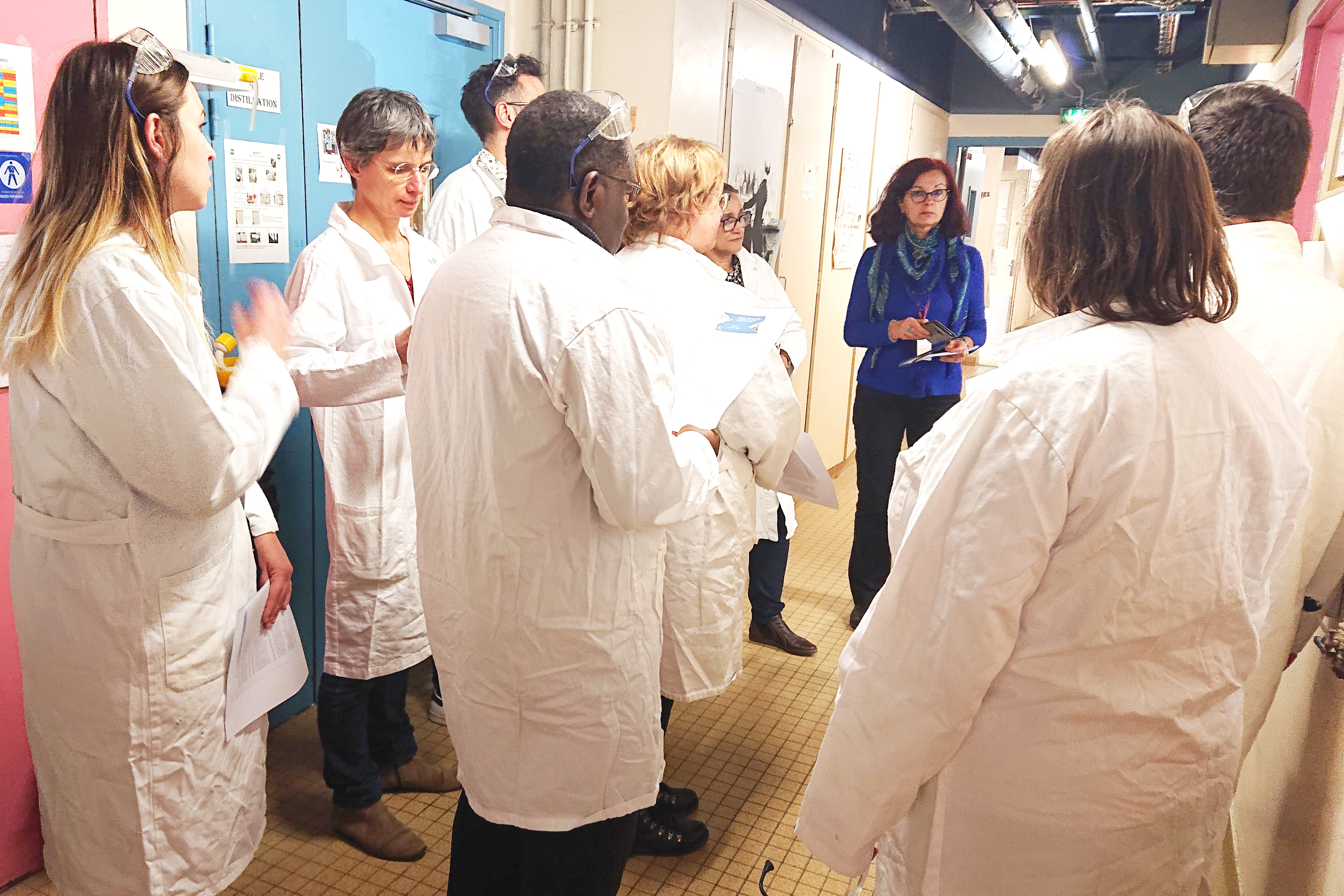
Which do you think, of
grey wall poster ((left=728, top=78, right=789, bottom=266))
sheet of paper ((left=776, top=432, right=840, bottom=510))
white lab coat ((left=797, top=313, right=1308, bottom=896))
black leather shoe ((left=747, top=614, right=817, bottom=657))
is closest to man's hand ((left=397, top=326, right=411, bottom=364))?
sheet of paper ((left=776, top=432, right=840, bottom=510))

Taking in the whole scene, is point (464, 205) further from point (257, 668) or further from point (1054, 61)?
point (1054, 61)

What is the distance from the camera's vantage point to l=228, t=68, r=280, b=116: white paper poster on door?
96.0 inches

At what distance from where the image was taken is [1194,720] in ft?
3.65

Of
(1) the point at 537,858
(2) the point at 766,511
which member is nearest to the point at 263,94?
(2) the point at 766,511

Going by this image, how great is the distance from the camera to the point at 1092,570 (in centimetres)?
105

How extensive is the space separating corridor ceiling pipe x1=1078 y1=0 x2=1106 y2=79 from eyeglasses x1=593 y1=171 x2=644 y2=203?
6.14 m

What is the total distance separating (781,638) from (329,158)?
2365 mm

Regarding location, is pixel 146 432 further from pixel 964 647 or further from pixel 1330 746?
pixel 1330 746

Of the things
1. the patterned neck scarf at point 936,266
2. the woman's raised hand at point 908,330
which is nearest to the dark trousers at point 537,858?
the woman's raised hand at point 908,330

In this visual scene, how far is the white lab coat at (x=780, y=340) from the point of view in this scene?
10.3ft

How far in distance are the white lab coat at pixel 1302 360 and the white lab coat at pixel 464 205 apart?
2.04m

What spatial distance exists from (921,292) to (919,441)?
2722 millimetres

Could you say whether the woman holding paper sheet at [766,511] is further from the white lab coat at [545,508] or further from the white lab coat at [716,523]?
the white lab coat at [545,508]

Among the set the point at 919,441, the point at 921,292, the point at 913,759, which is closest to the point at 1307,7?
the point at 921,292
